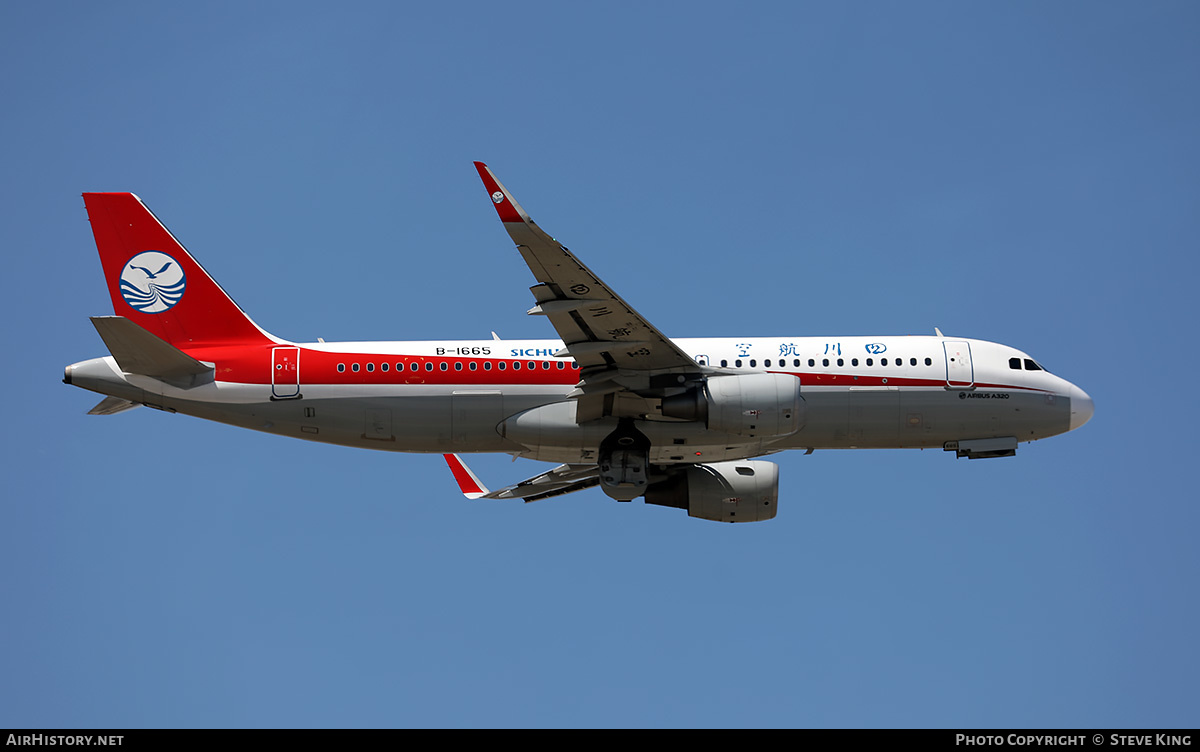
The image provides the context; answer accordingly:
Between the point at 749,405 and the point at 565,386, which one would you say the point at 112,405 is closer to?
the point at 565,386

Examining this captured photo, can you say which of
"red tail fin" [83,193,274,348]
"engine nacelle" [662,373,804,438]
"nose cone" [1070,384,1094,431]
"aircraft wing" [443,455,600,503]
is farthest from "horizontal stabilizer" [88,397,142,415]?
"nose cone" [1070,384,1094,431]

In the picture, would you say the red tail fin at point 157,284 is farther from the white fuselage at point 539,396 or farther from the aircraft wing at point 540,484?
the aircraft wing at point 540,484

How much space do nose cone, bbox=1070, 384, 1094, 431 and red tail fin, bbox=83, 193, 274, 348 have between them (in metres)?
24.1

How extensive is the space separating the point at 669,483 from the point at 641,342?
311 inches

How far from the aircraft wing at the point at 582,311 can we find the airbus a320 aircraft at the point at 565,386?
9 centimetres

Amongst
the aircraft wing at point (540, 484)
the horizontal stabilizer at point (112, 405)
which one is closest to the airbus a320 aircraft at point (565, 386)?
the horizontal stabilizer at point (112, 405)

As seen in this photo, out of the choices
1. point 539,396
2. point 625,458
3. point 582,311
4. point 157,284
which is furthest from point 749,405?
point 157,284

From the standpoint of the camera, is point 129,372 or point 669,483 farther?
point 669,483

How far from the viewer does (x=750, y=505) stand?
136ft

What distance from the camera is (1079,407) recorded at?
129ft

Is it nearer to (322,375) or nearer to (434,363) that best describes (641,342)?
(434,363)

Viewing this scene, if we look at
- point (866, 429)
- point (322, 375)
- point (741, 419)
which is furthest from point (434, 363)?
point (866, 429)

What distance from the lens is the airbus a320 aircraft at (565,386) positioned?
36.3 metres
